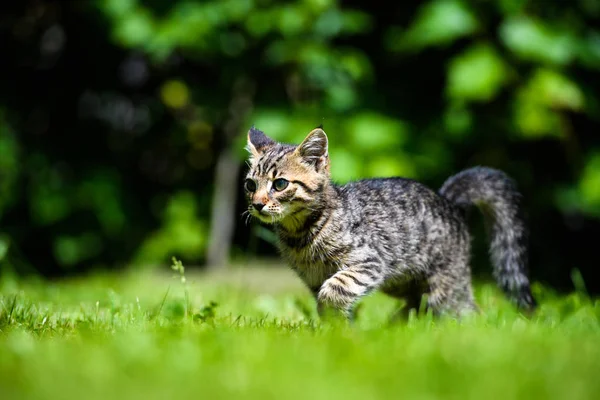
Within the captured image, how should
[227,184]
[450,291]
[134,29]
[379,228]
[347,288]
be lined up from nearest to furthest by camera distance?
[347,288], [379,228], [450,291], [134,29], [227,184]

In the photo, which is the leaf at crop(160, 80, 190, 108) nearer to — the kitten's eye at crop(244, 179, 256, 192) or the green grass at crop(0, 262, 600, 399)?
the kitten's eye at crop(244, 179, 256, 192)

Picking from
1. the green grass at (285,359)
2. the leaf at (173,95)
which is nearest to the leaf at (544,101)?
the green grass at (285,359)

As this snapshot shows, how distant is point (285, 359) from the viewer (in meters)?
2.23

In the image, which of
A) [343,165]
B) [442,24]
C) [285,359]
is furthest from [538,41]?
[285,359]

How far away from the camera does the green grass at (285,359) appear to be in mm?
1973

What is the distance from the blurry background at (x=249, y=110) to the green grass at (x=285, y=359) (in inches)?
75.5

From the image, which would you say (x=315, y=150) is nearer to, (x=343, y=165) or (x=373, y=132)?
(x=343, y=165)

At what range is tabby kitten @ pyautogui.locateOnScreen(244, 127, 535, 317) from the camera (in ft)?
11.8

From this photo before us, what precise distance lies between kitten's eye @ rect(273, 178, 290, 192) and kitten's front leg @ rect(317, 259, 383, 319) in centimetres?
54

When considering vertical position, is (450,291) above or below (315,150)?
below

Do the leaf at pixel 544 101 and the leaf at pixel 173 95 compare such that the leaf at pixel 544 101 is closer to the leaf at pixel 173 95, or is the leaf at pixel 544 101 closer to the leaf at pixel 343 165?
the leaf at pixel 343 165

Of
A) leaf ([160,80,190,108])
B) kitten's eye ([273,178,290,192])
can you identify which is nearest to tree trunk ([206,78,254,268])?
leaf ([160,80,190,108])

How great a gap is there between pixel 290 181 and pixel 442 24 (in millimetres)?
2752

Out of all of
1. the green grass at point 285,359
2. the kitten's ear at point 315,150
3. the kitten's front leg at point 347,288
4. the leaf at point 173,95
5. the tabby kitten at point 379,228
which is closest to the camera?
the green grass at point 285,359
